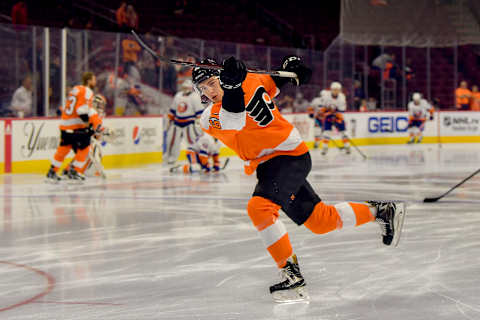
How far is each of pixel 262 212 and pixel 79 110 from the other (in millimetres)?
6225

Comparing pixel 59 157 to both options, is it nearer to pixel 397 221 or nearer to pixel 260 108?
pixel 397 221

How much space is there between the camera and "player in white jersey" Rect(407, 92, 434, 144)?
18609mm

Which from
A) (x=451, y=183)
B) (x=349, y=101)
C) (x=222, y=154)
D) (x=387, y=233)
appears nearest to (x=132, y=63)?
(x=222, y=154)

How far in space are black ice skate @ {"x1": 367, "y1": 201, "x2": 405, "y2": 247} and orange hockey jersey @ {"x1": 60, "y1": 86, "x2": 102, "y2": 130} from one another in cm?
601

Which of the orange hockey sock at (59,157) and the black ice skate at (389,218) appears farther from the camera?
the orange hockey sock at (59,157)

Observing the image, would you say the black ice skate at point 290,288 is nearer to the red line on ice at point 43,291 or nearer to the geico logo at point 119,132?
the red line on ice at point 43,291

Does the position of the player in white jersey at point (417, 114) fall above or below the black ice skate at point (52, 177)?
above

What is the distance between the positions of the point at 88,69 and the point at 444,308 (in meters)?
9.34

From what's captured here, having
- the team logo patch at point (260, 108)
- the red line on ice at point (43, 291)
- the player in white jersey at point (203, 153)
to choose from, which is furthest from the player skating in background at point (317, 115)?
the team logo patch at point (260, 108)

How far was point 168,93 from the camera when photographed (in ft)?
44.8

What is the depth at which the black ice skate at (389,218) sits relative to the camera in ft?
13.4

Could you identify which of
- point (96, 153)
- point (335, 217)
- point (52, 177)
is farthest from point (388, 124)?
point (335, 217)

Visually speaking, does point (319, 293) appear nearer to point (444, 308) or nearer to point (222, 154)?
point (444, 308)

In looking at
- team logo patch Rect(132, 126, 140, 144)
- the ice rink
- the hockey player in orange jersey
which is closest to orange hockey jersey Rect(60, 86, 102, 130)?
the ice rink
